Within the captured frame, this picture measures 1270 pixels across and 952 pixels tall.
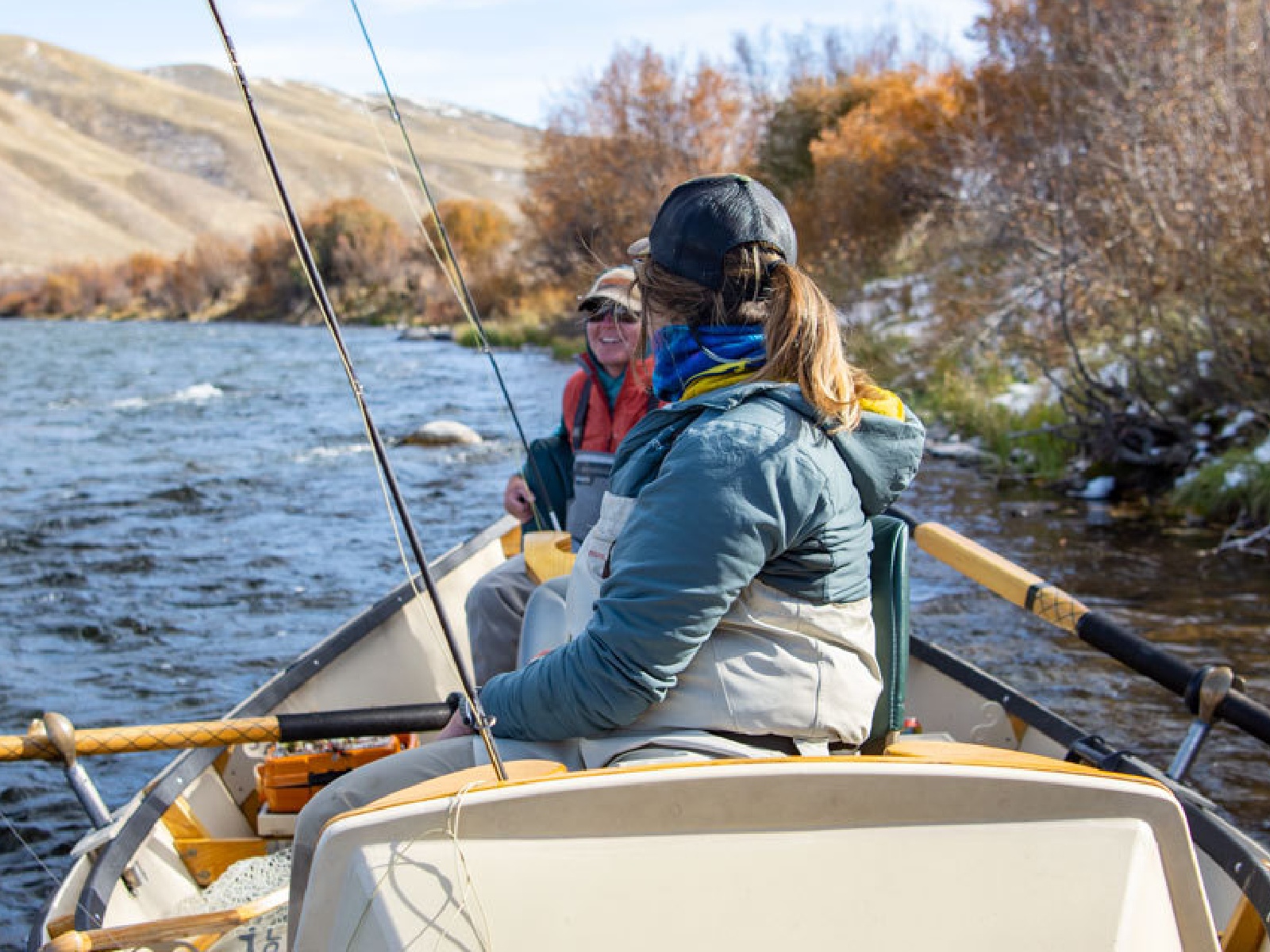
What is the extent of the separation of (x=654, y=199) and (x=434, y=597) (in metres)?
21.9

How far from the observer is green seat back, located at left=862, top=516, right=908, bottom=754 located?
2.24 m

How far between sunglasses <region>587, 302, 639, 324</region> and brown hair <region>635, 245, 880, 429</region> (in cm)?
181

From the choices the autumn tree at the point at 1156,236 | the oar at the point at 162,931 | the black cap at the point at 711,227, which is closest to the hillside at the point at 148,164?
the autumn tree at the point at 1156,236

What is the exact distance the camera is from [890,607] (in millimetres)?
2236

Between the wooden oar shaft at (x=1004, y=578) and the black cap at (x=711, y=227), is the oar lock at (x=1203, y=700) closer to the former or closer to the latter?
the wooden oar shaft at (x=1004, y=578)

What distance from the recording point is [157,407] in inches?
735

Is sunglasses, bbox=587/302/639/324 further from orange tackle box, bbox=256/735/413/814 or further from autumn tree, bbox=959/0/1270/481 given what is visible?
autumn tree, bbox=959/0/1270/481

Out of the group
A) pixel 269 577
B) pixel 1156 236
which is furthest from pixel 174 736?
pixel 1156 236

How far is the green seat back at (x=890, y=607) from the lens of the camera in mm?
2238

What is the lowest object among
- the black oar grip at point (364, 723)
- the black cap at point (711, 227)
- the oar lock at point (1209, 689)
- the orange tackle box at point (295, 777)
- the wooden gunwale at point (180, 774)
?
the oar lock at point (1209, 689)

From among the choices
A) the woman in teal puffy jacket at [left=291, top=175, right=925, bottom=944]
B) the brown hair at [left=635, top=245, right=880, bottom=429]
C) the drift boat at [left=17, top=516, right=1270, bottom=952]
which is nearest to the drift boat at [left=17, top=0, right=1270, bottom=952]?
the drift boat at [left=17, top=516, right=1270, bottom=952]

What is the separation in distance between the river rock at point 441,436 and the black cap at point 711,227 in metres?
13.2

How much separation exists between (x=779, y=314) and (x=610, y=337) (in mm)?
2178

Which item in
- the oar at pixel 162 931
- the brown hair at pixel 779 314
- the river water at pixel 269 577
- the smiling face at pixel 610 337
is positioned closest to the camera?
the brown hair at pixel 779 314
